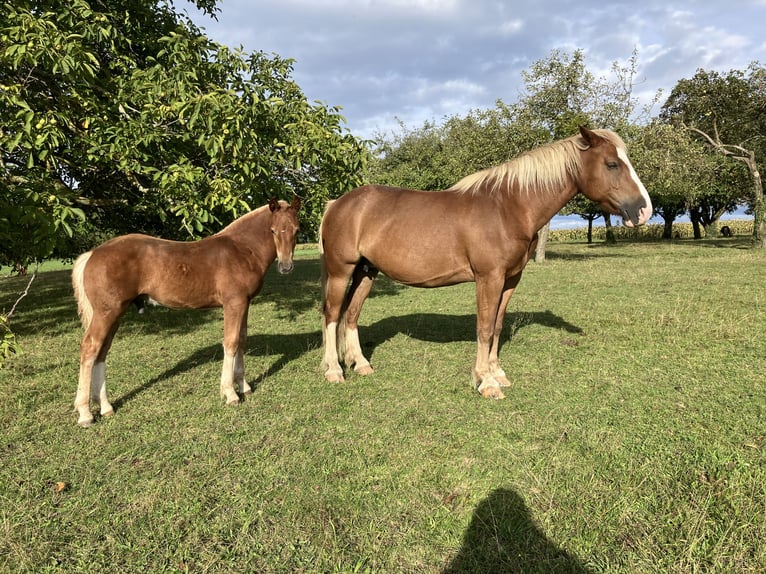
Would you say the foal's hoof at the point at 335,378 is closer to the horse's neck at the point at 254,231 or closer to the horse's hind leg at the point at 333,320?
the horse's hind leg at the point at 333,320

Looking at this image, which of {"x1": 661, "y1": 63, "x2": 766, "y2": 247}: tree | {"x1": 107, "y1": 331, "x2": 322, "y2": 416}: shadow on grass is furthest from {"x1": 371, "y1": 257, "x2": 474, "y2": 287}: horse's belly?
{"x1": 661, "y1": 63, "x2": 766, "y2": 247}: tree

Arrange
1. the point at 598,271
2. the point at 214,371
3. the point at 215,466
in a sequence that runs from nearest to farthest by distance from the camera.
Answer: the point at 215,466 → the point at 214,371 → the point at 598,271

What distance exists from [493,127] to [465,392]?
62.4 feet

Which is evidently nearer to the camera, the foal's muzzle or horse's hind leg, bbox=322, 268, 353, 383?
the foal's muzzle

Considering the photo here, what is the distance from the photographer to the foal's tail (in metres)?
4.00

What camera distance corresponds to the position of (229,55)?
670cm

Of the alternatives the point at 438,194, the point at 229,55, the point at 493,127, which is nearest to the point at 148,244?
the point at 438,194

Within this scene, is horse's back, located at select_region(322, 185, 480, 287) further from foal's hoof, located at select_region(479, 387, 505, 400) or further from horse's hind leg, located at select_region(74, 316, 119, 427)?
horse's hind leg, located at select_region(74, 316, 119, 427)

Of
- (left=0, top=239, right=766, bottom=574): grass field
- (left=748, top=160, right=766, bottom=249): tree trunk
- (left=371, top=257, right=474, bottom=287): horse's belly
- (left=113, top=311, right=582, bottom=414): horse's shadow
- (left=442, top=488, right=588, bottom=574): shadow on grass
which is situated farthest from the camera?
(left=748, top=160, right=766, bottom=249): tree trunk

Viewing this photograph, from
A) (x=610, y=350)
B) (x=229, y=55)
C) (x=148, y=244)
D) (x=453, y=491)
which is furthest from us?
(x=229, y=55)

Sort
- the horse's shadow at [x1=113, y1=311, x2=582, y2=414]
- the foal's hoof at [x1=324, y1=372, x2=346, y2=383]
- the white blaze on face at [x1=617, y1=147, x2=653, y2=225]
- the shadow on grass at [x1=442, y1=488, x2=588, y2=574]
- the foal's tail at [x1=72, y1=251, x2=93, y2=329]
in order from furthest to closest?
the horse's shadow at [x1=113, y1=311, x2=582, y2=414] < the foal's hoof at [x1=324, y1=372, x2=346, y2=383] < the white blaze on face at [x1=617, y1=147, x2=653, y2=225] < the foal's tail at [x1=72, y1=251, x2=93, y2=329] < the shadow on grass at [x1=442, y1=488, x2=588, y2=574]

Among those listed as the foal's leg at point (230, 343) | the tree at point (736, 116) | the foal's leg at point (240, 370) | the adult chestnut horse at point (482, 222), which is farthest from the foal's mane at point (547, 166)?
the tree at point (736, 116)

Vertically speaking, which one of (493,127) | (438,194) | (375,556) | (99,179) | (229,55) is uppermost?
(493,127)

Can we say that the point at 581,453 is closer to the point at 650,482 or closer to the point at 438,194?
the point at 650,482
